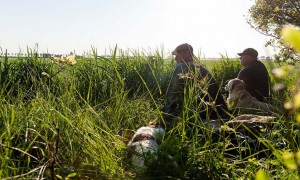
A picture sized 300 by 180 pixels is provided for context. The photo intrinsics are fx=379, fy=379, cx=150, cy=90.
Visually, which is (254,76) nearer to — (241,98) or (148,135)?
(241,98)

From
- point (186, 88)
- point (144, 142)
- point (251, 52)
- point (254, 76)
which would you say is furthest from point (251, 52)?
point (144, 142)

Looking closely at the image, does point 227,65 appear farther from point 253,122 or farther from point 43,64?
point 253,122

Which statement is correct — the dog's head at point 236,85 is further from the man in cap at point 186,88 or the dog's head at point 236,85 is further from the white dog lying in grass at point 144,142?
the white dog lying in grass at point 144,142

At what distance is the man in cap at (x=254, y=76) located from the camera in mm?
6453

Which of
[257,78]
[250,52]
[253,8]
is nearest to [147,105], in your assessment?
[257,78]

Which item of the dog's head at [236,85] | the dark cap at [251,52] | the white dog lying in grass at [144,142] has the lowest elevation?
→ the white dog lying in grass at [144,142]

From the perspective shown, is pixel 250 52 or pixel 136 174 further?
pixel 250 52

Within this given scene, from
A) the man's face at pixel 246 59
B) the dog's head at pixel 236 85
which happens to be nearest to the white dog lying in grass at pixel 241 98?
the dog's head at pixel 236 85

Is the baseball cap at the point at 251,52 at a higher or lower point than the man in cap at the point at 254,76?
higher

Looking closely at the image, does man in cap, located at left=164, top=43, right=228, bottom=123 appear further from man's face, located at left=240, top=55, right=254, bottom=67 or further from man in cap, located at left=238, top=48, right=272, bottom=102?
man's face, located at left=240, top=55, right=254, bottom=67

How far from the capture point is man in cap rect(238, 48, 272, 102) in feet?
21.2

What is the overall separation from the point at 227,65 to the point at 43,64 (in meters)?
4.91

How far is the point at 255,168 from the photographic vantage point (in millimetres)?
2537

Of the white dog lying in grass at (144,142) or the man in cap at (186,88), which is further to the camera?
the man in cap at (186,88)
